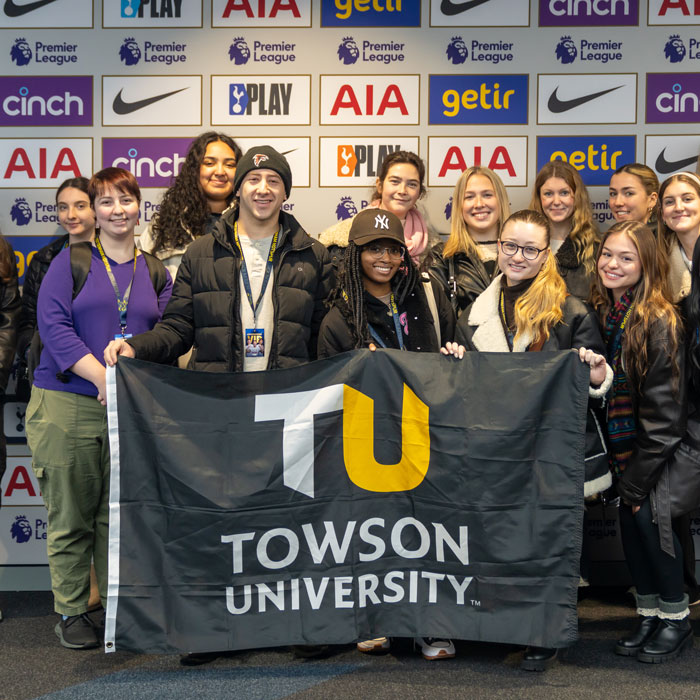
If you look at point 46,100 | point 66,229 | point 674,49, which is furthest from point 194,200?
point 674,49

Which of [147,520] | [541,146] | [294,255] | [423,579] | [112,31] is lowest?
[423,579]

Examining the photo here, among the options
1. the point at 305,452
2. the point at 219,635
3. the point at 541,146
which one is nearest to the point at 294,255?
the point at 305,452

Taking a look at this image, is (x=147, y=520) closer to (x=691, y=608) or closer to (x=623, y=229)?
(x=623, y=229)

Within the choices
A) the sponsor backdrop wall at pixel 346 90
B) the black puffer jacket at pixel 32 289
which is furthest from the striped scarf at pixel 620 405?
the black puffer jacket at pixel 32 289

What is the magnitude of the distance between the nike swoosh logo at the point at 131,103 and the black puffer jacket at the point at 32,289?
80 centimetres

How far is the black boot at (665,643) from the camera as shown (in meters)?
3.33

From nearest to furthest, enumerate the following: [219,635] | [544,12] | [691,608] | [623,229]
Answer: [219,635] < [623,229] < [691,608] < [544,12]

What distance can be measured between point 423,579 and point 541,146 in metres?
2.59

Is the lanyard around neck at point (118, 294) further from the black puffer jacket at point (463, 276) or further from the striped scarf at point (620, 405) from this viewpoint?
the striped scarf at point (620, 405)

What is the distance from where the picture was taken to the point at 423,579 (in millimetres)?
3188

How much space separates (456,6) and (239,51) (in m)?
1.22

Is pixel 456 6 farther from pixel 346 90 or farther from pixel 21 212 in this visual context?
pixel 21 212

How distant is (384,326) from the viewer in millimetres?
3432

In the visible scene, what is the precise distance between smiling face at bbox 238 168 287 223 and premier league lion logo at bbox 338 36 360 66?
1440 millimetres
